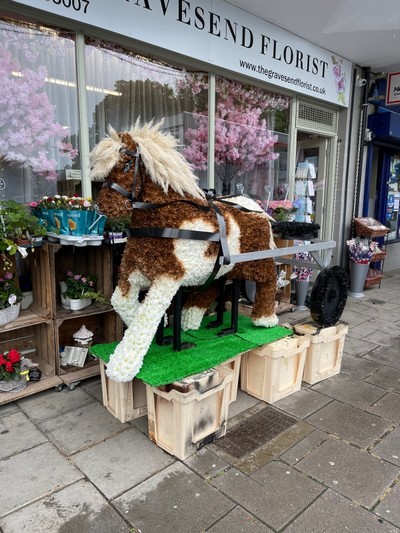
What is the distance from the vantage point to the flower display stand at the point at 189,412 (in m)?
2.35

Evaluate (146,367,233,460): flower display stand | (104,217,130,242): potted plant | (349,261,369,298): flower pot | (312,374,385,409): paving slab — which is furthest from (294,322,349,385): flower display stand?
(349,261,369,298): flower pot

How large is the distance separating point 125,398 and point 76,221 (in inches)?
52.9

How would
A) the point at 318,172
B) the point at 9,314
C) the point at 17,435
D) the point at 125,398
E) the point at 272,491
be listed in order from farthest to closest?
the point at 318,172 < the point at 9,314 < the point at 125,398 < the point at 17,435 < the point at 272,491

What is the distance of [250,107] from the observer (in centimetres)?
499

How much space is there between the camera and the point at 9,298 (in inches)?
115

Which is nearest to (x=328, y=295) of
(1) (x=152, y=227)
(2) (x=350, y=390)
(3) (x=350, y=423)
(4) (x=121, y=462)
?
(2) (x=350, y=390)

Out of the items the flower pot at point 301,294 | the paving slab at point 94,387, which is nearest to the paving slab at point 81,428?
the paving slab at point 94,387

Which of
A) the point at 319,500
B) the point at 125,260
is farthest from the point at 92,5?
the point at 319,500

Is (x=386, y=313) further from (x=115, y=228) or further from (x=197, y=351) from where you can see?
(x=115, y=228)

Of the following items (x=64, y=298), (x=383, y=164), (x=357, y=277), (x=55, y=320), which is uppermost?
(x=383, y=164)

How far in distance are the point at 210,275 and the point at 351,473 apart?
58.9 inches

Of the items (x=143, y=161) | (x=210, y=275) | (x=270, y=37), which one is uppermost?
(x=270, y=37)

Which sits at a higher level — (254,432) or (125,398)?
(125,398)

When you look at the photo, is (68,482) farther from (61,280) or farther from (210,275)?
(61,280)
